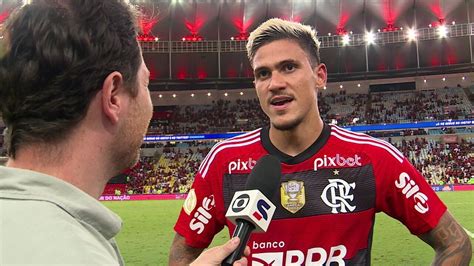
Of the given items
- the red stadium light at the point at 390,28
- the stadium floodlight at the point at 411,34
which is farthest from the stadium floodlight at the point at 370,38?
the stadium floodlight at the point at 411,34

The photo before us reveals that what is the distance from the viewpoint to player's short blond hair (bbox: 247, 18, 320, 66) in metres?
2.75

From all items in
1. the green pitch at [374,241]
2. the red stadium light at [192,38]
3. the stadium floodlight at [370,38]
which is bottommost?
the green pitch at [374,241]

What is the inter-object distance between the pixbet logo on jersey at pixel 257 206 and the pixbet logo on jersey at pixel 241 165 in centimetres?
101

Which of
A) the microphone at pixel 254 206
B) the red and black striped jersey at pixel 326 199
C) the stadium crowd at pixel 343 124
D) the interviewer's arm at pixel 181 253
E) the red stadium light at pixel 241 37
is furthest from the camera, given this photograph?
the red stadium light at pixel 241 37

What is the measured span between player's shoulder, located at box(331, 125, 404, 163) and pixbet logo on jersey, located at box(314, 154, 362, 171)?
67 mm

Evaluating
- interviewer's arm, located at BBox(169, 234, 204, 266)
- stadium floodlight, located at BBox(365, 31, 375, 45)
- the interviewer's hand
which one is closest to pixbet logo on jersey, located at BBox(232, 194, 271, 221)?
the interviewer's hand

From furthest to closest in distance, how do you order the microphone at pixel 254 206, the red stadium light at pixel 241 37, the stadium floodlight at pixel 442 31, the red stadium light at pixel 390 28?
1. the red stadium light at pixel 241 37
2. the red stadium light at pixel 390 28
3. the stadium floodlight at pixel 442 31
4. the microphone at pixel 254 206

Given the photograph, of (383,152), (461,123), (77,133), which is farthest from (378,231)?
(461,123)

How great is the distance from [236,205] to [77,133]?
0.72m

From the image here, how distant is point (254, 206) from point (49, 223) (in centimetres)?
92

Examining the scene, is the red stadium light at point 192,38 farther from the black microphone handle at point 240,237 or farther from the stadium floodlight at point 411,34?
the black microphone handle at point 240,237

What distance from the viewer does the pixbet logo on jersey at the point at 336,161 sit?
2.68 meters

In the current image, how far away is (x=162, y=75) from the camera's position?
42438 millimetres

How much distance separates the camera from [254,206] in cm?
163
